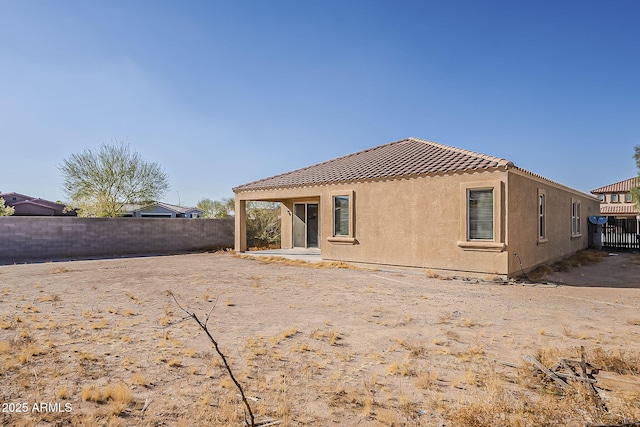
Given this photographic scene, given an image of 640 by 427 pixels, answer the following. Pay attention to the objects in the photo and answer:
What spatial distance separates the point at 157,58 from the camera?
40.2ft

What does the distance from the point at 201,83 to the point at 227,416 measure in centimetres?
1361

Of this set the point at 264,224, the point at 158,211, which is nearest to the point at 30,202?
the point at 158,211

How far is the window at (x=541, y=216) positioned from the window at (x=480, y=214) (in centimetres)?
341

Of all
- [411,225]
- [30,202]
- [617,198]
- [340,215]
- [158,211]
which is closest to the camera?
[411,225]

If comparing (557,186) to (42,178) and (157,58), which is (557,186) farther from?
(42,178)

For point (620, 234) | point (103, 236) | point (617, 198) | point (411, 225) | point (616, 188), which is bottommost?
point (103, 236)

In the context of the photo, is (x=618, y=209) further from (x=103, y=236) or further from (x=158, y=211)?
(x=103, y=236)

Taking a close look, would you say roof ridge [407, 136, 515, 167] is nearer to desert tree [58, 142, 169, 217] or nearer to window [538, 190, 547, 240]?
window [538, 190, 547, 240]

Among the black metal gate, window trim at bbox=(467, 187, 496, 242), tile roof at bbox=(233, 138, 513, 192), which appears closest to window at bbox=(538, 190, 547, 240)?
tile roof at bbox=(233, 138, 513, 192)

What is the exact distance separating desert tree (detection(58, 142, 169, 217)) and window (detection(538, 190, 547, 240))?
24.2 m

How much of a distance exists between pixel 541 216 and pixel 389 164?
5.76 m

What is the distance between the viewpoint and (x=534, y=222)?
38.6 feet

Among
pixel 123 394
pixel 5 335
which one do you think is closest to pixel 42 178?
pixel 5 335

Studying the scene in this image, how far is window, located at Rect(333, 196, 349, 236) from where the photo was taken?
531 inches
